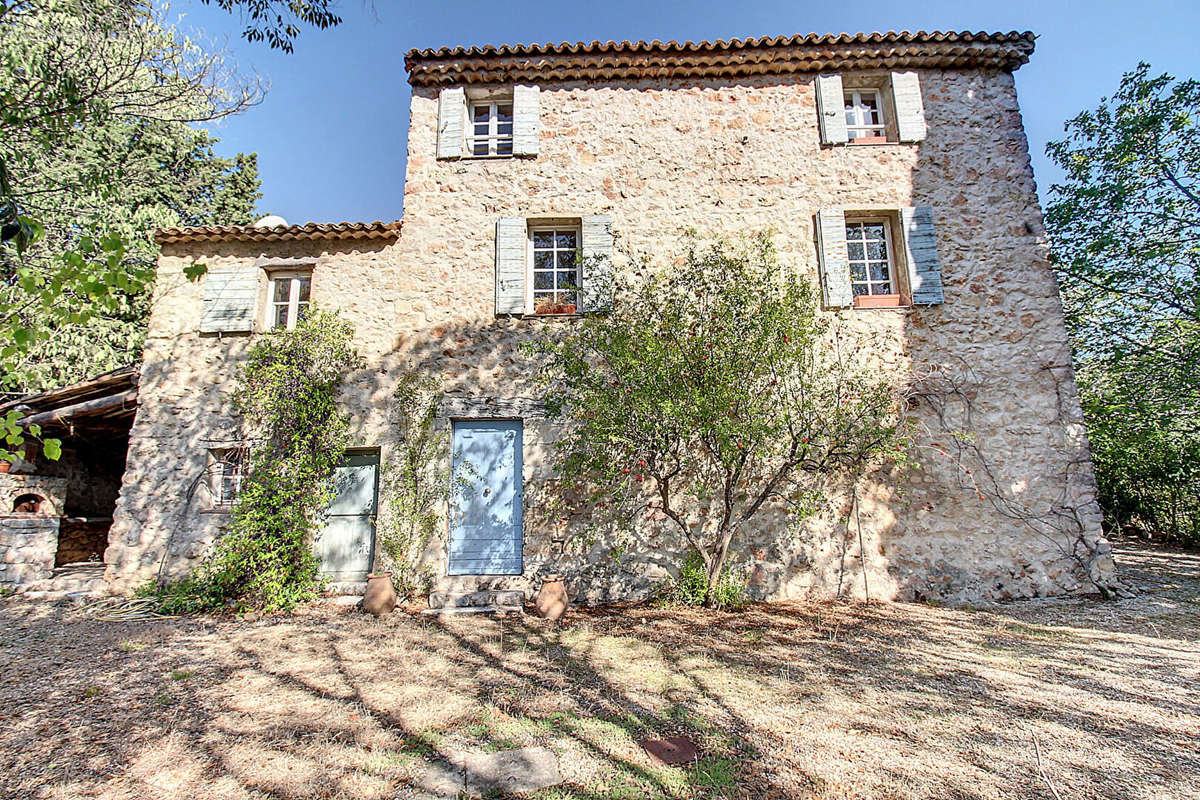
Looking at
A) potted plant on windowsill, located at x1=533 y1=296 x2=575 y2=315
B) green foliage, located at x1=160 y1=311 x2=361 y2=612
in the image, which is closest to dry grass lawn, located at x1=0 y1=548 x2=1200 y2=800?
green foliage, located at x1=160 y1=311 x2=361 y2=612

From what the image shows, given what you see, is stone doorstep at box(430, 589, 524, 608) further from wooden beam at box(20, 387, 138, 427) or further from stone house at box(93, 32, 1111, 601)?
wooden beam at box(20, 387, 138, 427)

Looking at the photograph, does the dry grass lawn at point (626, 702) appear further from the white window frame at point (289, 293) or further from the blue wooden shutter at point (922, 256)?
the white window frame at point (289, 293)

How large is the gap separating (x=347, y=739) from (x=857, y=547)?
5.42 metres

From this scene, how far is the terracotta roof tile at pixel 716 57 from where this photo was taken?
7.11m

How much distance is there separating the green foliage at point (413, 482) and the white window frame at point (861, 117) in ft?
21.8

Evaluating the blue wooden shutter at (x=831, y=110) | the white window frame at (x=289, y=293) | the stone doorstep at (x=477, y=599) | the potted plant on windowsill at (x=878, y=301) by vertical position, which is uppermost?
the blue wooden shutter at (x=831, y=110)

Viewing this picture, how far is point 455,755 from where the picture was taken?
275 centimetres

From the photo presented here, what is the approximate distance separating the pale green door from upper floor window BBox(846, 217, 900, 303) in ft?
21.7

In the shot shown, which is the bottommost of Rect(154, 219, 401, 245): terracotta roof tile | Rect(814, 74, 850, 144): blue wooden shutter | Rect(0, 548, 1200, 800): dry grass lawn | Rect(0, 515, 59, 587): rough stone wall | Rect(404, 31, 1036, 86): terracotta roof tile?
Rect(0, 548, 1200, 800): dry grass lawn

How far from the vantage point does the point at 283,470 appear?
6.05m

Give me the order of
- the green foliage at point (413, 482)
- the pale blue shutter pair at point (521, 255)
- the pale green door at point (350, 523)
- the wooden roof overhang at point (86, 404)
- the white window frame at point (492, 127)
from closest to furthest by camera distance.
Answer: the green foliage at point (413, 482)
the pale green door at point (350, 523)
the pale blue shutter pair at point (521, 255)
the wooden roof overhang at point (86, 404)
the white window frame at point (492, 127)

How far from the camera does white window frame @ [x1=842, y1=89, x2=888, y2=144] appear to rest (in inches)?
289

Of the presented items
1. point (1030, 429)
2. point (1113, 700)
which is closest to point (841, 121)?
point (1030, 429)

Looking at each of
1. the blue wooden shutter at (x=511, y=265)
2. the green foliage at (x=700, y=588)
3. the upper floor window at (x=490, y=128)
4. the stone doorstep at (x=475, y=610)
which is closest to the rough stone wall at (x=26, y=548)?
the stone doorstep at (x=475, y=610)
